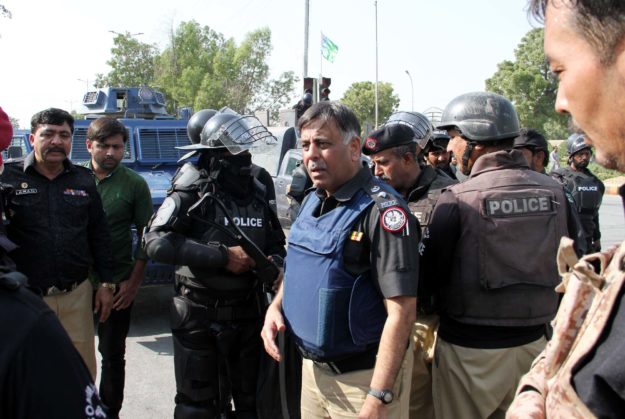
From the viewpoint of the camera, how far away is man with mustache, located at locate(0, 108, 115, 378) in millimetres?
3410

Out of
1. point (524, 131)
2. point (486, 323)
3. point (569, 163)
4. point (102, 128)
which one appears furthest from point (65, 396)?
point (569, 163)

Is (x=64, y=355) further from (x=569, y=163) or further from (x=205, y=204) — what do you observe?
(x=569, y=163)

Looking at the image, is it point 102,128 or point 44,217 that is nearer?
point 44,217

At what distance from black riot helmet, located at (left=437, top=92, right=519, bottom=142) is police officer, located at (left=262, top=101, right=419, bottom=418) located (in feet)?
2.01

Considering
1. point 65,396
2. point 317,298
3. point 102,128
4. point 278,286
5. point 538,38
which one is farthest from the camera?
point 538,38

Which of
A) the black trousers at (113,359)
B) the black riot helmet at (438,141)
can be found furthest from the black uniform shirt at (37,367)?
the black riot helmet at (438,141)

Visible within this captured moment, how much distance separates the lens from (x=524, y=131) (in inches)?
184

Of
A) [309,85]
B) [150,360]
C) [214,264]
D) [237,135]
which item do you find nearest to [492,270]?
[214,264]

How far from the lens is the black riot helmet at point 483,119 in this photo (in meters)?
2.69

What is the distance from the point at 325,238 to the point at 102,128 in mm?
2588

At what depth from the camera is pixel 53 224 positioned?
3465 millimetres

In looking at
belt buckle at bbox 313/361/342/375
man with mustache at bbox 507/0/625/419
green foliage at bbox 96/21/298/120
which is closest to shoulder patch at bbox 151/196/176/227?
belt buckle at bbox 313/361/342/375

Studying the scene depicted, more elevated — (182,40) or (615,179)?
(182,40)

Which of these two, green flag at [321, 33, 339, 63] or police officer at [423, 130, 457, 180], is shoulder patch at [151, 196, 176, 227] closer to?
police officer at [423, 130, 457, 180]
